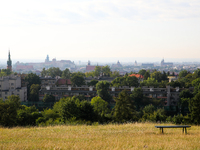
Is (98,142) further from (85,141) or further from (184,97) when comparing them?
(184,97)

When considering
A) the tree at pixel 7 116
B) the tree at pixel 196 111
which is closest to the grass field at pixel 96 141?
the tree at pixel 7 116

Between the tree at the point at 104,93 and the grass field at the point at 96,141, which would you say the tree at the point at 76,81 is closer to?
the tree at the point at 104,93

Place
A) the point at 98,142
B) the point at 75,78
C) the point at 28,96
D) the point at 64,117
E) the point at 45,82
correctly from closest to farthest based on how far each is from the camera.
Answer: the point at 98,142 < the point at 64,117 < the point at 28,96 < the point at 75,78 < the point at 45,82

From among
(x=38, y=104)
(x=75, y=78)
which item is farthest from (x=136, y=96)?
(x=75, y=78)

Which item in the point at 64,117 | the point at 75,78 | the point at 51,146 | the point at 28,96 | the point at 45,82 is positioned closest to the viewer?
the point at 51,146

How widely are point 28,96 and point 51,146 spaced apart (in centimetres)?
5388

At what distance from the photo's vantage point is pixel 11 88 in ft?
210

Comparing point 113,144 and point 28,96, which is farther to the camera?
point 28,96

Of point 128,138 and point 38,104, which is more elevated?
point 128,138

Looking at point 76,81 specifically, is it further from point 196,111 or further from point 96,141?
point 96,141

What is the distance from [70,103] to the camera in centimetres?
2633

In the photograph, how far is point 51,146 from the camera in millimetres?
12445

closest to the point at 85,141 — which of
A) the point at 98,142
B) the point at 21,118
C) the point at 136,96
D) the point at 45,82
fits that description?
the point at 98,142

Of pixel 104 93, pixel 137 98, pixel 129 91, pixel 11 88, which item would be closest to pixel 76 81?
pixel 11 88
